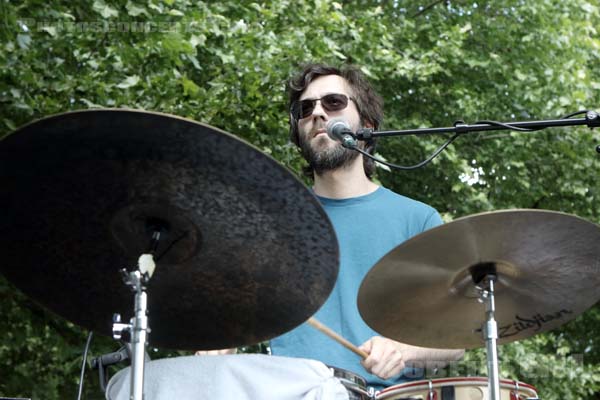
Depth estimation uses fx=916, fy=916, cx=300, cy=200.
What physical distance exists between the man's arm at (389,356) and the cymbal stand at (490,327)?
361 mm

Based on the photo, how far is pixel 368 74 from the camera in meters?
8.11

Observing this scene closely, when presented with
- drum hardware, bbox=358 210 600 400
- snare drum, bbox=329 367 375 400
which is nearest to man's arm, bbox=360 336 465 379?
drum hardware, bbox=358 210 600 400

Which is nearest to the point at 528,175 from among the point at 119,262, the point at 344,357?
the point at 344,357

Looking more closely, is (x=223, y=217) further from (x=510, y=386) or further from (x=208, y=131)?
(x=510, y=386)

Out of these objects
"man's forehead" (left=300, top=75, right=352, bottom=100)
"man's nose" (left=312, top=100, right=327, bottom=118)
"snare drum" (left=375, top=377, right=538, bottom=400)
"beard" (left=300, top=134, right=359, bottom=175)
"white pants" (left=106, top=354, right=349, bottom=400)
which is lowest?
"white pants" (left=106, top=354, right=349, bottom=400)

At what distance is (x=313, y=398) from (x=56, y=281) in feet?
2.80

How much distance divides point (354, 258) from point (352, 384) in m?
1.08

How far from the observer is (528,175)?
1040cm

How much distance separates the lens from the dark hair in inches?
162

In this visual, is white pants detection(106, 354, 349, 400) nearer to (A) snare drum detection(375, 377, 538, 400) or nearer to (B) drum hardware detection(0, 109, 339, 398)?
(B) drum hardware detection(0, 109, 339, 398)

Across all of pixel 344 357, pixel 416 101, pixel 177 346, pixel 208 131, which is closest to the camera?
pixel 208 131

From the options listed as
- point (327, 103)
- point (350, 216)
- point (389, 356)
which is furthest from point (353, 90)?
point (389, 356)

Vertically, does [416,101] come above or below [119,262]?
above

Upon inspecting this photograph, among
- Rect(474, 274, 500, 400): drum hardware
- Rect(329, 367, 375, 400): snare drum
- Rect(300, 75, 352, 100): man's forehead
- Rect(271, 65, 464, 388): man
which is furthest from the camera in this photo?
Rect(300, 75, 352, 100): man's forehead
